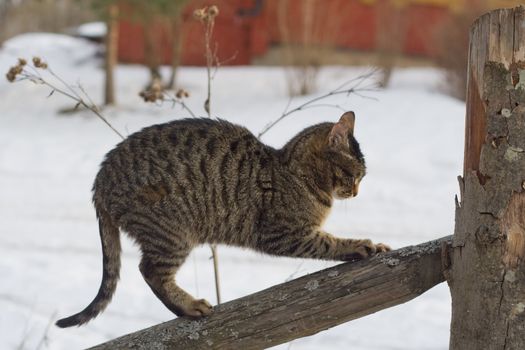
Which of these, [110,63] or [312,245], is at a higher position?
[110,63]

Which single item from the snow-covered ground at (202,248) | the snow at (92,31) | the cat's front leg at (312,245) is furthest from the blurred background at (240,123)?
the cat's front leg at (312,245)

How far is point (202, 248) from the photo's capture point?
22.0 ft

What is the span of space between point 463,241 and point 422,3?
1249cm

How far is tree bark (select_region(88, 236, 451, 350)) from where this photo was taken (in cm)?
258

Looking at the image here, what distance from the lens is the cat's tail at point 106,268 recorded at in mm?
2939

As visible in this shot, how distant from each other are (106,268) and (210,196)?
526mm

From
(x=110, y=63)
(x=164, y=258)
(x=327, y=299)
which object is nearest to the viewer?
(x=327, y=299)

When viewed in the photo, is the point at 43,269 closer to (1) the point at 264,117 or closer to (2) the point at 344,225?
(2) the point at 344,225

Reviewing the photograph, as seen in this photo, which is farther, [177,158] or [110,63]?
[110,63]

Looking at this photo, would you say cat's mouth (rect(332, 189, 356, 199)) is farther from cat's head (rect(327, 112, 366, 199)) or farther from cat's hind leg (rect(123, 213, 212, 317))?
cat's hind leg (rect(123, 213, 212, 317))

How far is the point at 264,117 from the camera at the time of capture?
30.7 feet

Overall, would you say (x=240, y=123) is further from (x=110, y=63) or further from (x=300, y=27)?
(x=300, y=27)

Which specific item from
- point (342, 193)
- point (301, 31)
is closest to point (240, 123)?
point (301, 31)

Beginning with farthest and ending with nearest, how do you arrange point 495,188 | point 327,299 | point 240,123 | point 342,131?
point 240,123 → point 342,131 → point 327,299 → point 495,188
